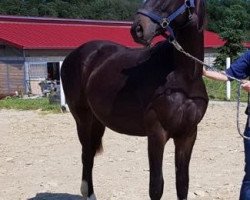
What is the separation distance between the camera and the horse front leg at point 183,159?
378cm

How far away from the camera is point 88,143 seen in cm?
497

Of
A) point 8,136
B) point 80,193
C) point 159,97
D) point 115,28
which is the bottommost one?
point 115,28

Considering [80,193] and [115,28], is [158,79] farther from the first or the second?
[115,28]

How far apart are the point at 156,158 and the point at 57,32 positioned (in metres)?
24.0

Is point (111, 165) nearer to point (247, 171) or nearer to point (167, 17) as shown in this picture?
point (247, 171)

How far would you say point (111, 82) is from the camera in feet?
13.7

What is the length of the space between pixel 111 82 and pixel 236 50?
24.3 meters

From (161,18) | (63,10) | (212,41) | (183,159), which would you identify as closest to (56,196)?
(183,159)

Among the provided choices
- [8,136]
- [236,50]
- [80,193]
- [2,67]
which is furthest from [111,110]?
[236,50]

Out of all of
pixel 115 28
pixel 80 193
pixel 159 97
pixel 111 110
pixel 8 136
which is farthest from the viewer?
pixel 115 28

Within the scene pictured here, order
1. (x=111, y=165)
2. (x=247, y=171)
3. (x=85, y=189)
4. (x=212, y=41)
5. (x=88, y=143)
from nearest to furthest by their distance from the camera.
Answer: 1. (x=247, y=171)
2. (x=85, y=189)
3. (x=88, y=143)
4. (x=111, y=165)
5. (x=212, y=41)

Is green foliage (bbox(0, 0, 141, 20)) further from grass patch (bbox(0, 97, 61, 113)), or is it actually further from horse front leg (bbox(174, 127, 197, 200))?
horse front leg (bbox(174, 127, 197, 200))

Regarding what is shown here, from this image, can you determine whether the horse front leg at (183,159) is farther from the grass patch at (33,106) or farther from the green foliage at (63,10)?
the green foliage at (63,10)

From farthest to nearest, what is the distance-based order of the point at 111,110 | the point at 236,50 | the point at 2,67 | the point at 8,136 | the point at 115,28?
the point at 115,28 < the point at 236,50 < the point at 2,67 < the point at 8,136 < the point at 111,110
